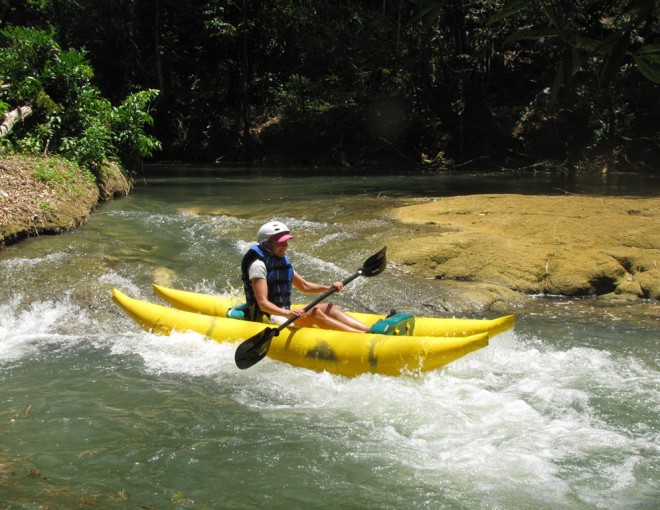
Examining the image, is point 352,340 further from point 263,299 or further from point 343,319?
point 263,299

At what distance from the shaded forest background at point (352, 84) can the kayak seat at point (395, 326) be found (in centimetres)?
1164

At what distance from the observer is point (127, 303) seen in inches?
218

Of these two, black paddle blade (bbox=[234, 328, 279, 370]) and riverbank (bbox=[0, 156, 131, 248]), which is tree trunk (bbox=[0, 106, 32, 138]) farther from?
black paddle blade (bbox=[234, 328, 279, 370])

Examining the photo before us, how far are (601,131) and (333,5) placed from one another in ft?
27.2

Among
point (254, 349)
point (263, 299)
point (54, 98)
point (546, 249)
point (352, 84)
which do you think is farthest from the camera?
point (352, 84)

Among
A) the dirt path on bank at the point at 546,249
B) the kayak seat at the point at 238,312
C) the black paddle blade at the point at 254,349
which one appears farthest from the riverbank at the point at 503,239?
the black paddle blade at the point at 254,349

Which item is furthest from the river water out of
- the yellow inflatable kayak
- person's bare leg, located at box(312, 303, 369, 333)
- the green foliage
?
the green foliage

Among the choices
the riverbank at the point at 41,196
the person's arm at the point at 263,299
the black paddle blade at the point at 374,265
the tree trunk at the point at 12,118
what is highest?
the tree trunk at the point at 12,118

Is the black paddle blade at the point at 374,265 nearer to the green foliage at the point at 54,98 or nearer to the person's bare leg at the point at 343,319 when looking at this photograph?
the person's bare leg at the point at 343,319

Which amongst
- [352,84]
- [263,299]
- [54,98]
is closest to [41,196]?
[54,98]

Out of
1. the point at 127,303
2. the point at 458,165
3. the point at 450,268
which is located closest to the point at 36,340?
the point at 127,303

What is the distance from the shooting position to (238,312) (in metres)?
5.23

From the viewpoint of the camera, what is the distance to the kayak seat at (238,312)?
5.20 meters

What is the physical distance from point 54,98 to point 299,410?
836 centimetres
